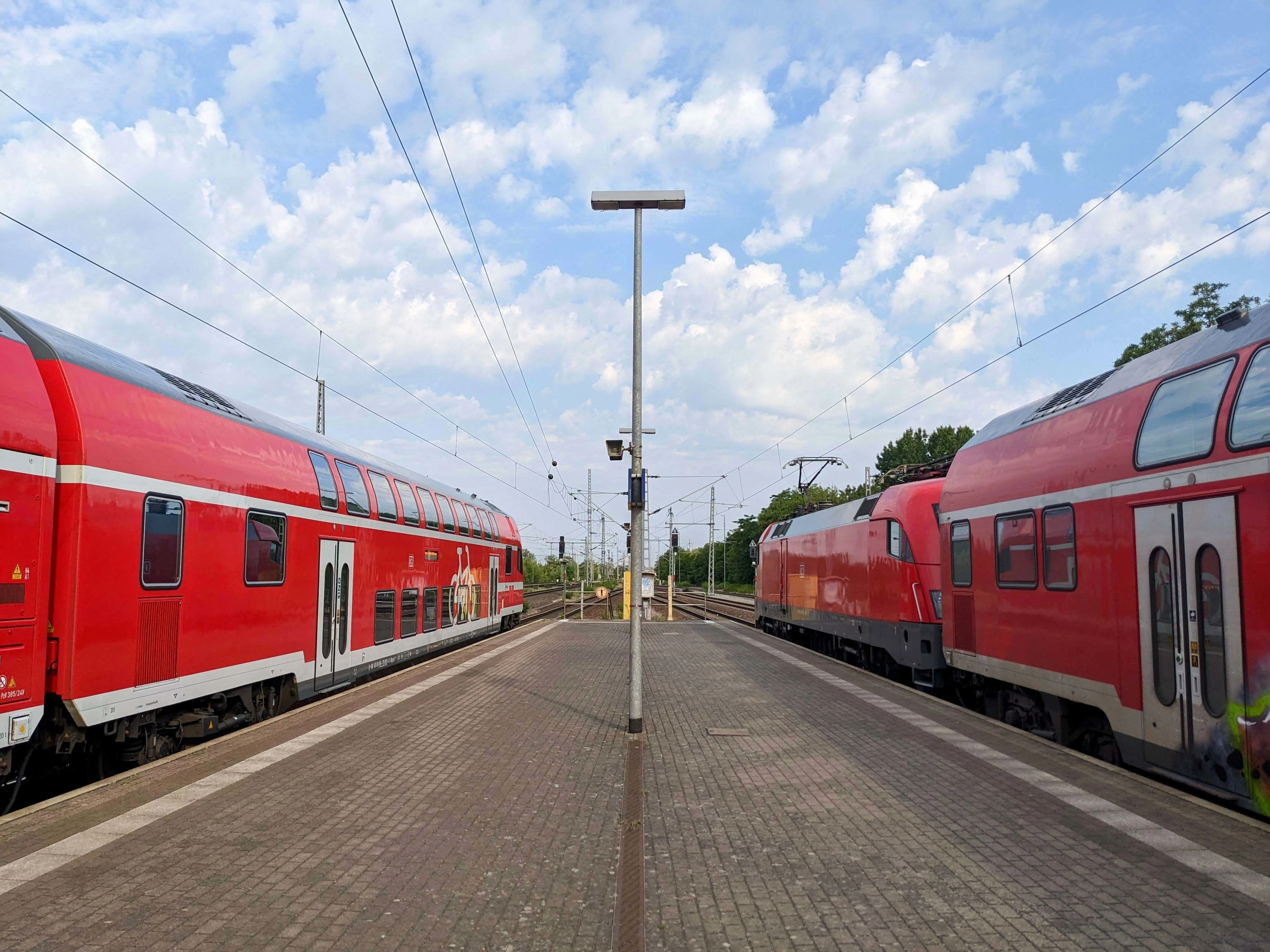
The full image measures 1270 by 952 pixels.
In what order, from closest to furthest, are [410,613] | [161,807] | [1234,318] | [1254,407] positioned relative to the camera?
[1254,407], [161,807], [1234,318], [410,613]

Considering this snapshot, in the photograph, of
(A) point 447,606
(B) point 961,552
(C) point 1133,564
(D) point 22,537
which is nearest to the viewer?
(D) point 22,537

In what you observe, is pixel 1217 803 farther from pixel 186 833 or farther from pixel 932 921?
pixel 186 833

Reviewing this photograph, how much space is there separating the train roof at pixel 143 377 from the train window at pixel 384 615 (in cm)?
224

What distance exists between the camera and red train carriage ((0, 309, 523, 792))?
6406mm

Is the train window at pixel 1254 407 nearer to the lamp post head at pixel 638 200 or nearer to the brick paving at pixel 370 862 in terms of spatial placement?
the brick paving at pixel 370 862

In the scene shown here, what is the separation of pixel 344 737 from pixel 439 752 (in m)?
1.24

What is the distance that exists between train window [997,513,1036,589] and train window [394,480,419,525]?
10.0 m

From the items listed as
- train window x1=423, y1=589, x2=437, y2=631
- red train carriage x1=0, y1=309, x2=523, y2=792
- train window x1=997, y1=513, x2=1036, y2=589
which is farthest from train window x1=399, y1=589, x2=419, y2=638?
train window x1=997, y1=513, x2=1036, y2=589

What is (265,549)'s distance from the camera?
1017 cm

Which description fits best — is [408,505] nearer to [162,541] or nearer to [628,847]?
[162,541]

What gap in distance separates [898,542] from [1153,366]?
23.8 ft

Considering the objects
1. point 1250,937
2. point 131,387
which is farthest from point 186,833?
point 1250,937

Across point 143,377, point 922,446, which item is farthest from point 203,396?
point 922,446

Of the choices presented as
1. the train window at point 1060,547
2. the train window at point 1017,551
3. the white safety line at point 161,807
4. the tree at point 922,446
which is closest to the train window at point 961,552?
the train window at point 1017,551
